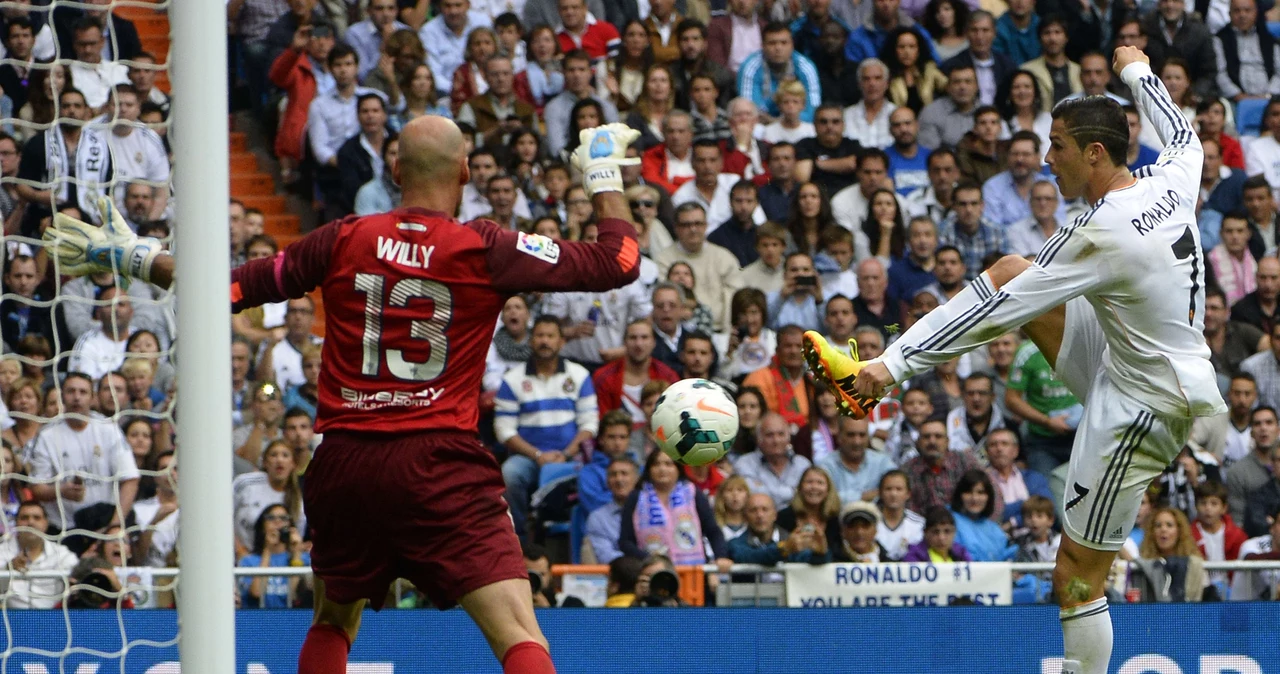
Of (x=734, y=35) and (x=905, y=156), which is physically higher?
(x=734, y=35)

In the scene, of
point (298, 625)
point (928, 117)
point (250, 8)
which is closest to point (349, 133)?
point (250, 8)

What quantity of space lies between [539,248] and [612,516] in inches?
219

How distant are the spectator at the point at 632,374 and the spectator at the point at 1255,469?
3.87 m

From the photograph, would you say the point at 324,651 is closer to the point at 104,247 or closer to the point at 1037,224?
the point at 104,247

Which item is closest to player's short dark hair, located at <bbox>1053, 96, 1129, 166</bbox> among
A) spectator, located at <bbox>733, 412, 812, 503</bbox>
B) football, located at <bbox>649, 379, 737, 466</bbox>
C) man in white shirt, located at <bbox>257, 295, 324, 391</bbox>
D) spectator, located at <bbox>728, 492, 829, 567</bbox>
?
football, located at <bbox>649, 379, 737, 466</bbox>

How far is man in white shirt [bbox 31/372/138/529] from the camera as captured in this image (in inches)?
391

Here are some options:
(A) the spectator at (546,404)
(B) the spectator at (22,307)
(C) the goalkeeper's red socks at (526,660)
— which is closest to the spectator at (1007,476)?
(A) the spectator at (546,404)

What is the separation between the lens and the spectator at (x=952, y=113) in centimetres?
1444

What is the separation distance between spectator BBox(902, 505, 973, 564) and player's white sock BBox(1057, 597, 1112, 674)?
3.95 m

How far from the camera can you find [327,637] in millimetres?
5879

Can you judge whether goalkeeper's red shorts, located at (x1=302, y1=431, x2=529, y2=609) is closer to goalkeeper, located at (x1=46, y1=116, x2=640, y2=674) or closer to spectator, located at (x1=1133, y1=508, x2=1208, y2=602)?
goalkeeper, located at (x1=46, y1=116, x2=640, y2=674)

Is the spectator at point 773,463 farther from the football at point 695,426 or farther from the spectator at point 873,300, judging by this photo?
the football at point 695,426

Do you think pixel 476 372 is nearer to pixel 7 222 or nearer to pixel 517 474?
pixel 7 222

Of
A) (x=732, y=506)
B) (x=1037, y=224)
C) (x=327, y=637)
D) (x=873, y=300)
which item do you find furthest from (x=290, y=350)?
(x=327, y=637)
